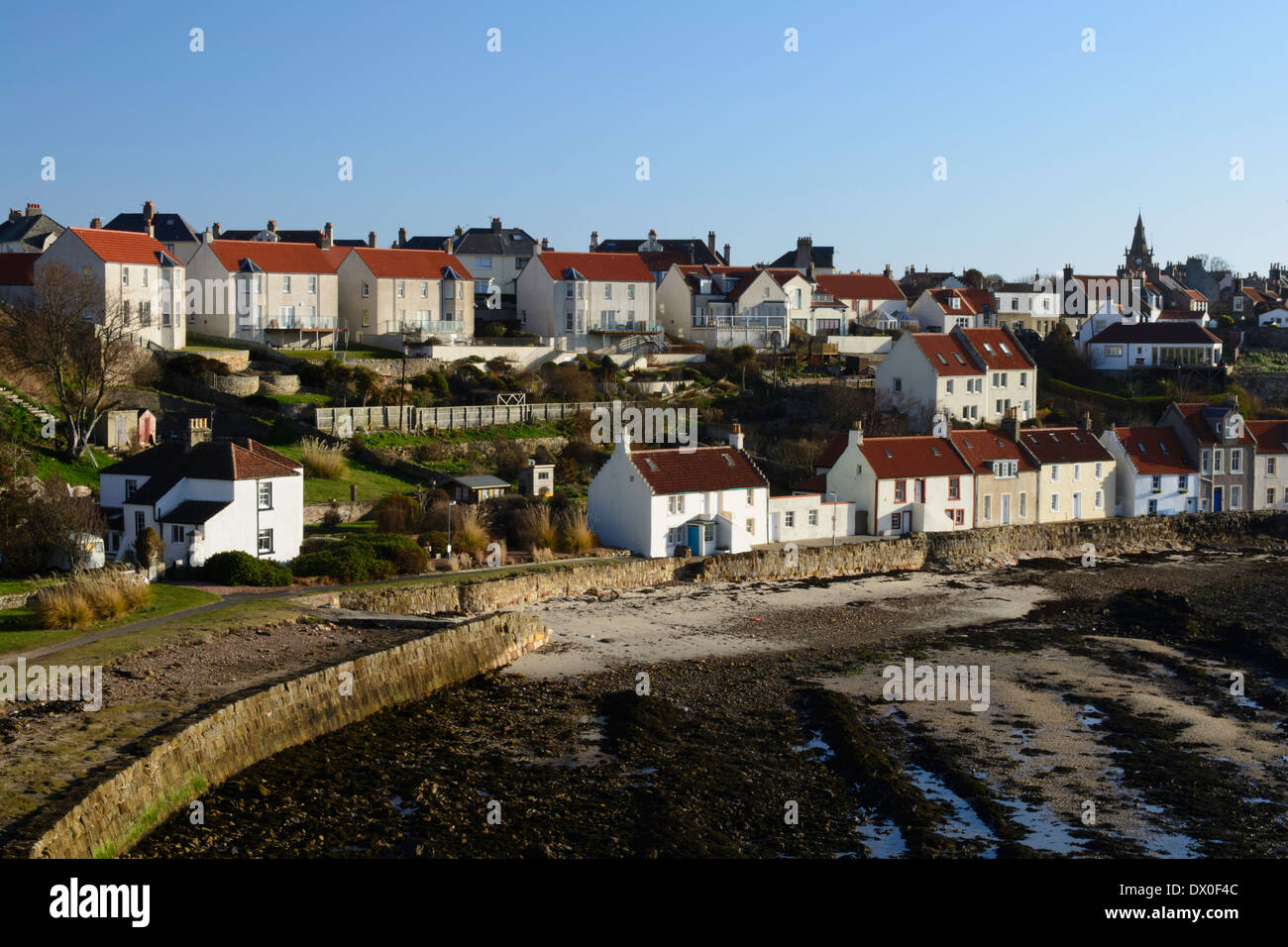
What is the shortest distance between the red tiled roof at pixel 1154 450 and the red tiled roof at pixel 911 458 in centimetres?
940

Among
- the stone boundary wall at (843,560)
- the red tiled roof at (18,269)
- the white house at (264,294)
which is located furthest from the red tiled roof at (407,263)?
the stone boundary wall at (843,560)

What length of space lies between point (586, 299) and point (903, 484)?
2756 centimetres

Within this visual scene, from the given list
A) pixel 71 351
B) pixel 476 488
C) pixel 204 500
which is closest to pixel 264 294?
pixel 71 351

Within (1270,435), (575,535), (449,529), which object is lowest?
(575,535)

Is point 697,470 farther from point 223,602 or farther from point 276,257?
point 276,257

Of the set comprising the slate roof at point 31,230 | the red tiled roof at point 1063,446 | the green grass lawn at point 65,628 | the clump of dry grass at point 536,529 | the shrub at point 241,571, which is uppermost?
the slate roof at point 31,230

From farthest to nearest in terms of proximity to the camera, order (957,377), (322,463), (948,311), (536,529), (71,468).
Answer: (948,311), (957,377), (322,463), (71,468), (536,529)

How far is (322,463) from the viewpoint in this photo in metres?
45.4

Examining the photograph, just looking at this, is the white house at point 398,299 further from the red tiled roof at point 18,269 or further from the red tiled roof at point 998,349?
the red tiled roof at point 998,349

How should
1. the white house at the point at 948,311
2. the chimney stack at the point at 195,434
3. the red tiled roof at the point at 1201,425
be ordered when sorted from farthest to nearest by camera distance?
the white house at the point at 948,311 < the red tiled roof at the point at 1201,425 < the chimney stack at the point at 195,434

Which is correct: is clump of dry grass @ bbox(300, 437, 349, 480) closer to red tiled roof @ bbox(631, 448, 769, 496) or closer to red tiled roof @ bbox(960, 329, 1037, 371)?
red tiled roof @ bbox(631, 448, 769, 496)

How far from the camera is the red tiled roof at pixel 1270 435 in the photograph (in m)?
56.0

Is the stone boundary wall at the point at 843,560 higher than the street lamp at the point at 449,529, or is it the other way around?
the street lamp at the point at 449,529

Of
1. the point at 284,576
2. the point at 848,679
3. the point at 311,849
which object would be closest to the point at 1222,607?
the point at 848,679
